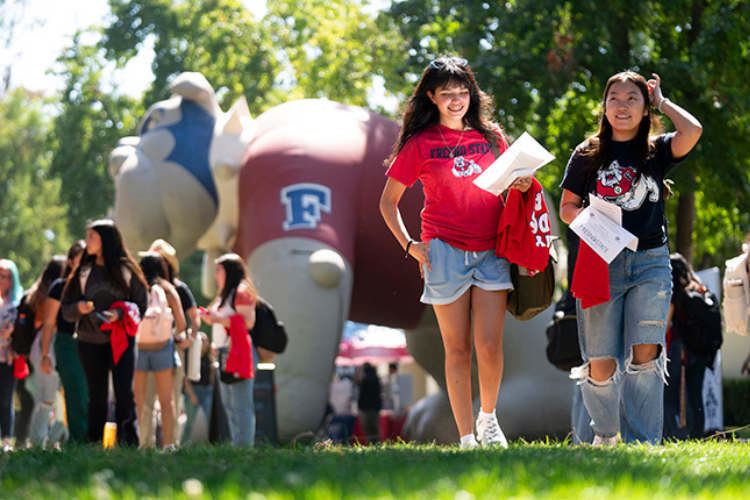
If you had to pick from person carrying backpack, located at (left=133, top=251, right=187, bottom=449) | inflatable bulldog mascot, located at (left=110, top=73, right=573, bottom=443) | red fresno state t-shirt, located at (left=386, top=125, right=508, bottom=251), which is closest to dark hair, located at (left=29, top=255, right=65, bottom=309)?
person carrying backpack, located at (left=133, top=251, right=187, bottom=449)

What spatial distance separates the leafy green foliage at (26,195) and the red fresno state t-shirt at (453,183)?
27915mm

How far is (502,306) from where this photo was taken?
4.43 m

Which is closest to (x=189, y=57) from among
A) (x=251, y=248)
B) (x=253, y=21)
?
(x=253, y=21)

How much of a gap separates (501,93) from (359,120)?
4.11 metres

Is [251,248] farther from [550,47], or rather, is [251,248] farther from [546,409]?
[550,47]

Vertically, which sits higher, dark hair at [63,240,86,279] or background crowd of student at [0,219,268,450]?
dark hair at [63,240,86,279]

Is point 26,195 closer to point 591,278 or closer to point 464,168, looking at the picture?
point 464,168

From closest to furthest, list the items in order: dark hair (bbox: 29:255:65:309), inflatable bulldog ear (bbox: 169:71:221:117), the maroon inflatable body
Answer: dark hair (bbox: 29:255:65:309), the maroon inflatable body, inflatable bulldog ear (bbox: 169:71:221:117)

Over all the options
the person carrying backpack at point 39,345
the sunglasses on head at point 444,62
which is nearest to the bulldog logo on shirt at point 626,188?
the sunglasses on head at point 444,62

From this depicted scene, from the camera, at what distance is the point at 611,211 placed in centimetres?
420

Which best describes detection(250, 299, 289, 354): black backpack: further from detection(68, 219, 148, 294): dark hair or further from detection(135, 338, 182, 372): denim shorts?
detection(68, 219, 148, 294): dark hair

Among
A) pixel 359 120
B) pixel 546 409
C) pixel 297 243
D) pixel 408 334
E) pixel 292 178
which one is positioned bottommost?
pixel 546 409

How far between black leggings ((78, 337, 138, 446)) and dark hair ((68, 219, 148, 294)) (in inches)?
16.4

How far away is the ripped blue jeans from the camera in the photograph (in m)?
4.22
